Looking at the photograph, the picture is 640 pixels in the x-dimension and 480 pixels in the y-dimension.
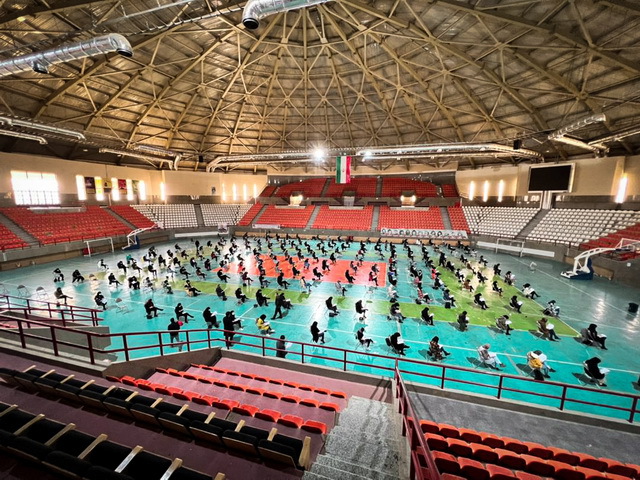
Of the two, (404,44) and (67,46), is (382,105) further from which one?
(67,46)

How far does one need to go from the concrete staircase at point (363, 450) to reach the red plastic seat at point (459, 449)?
0.81 m

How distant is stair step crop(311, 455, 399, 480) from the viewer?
12.3ft

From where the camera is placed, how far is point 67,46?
12.1 metres

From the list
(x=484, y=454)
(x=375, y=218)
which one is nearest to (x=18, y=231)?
(x=484, y=454)

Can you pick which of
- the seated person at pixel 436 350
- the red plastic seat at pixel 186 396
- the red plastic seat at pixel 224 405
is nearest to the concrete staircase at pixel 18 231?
the red plastic seat at pixel 186 396

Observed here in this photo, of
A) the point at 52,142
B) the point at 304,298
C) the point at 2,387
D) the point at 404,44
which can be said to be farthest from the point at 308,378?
the point at 52,142

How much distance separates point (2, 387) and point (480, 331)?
1500cm

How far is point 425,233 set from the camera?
35.2 meters

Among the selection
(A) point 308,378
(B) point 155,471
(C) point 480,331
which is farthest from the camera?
(C) point 480,331

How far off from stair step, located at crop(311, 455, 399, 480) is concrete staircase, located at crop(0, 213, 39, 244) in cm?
3337

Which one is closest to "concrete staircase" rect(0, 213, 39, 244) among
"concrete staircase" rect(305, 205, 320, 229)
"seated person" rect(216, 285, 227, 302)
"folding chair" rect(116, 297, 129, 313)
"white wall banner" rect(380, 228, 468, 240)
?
"folding chair" rect(116, 297, 129, 313)

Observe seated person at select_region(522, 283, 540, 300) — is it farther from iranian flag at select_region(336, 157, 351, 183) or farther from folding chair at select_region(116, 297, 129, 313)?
folding chair at select_region(116, 297, 129, 313)

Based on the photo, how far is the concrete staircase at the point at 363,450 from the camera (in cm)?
378

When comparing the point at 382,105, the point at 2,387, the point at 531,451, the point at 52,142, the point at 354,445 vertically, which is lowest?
the point at 531,451
